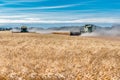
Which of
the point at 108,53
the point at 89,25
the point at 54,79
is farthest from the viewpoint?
Answer: the point at 89,25

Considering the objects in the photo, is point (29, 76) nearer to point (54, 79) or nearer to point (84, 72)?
point (54, 79)

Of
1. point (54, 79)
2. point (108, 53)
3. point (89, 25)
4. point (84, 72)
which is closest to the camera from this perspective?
point (54, 79)

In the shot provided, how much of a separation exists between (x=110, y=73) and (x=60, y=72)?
1.27 metres

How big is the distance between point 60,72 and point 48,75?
61 centimetres

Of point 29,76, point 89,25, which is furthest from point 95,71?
point 89,25

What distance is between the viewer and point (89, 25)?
11162cm

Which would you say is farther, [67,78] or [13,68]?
[13,68]

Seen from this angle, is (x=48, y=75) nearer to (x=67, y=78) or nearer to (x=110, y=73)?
(x=67, y=78)

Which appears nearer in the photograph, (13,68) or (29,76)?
(29,76)

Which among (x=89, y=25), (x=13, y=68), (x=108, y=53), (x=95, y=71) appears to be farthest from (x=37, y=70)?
(x=89, y=25)

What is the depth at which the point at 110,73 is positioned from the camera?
9.23 metres

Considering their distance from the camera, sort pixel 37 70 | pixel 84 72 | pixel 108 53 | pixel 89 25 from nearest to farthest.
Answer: pixel 84 72 → pixel 37 70 → pixel 108 53 → pixel 89 25

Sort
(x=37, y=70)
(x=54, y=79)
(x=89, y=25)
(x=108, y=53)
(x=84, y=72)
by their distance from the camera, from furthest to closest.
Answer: (x=89, y=25) < (x=108, y=53) < (x=37, y=70) < (x=84, y=72) < (x=54, y=79)

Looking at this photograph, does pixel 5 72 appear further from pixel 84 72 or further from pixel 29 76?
pixel 84 72
